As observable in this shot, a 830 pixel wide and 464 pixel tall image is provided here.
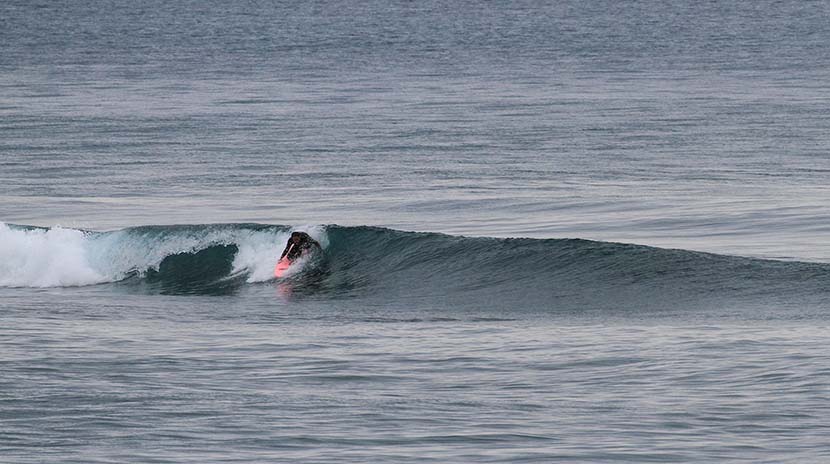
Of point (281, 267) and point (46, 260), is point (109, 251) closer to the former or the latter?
point (46, 260)

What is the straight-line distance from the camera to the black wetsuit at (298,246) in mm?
27156

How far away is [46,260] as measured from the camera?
2738 cm

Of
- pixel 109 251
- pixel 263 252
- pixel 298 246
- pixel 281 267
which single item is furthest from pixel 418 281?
pixel 109 251

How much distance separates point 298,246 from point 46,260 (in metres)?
4.05

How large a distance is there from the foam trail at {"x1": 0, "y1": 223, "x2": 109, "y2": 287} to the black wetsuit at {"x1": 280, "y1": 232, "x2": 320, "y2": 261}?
9.54ft

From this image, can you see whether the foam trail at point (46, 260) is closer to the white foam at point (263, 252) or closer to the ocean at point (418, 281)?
the ocean at point (418, 281)

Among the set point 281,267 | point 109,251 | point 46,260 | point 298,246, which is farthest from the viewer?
point 109,251

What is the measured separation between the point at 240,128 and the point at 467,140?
8204mm

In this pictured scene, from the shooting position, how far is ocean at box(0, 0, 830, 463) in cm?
1451

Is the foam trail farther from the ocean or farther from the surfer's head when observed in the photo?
the surfer's head

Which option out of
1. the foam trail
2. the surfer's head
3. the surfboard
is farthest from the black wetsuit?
the foam trail

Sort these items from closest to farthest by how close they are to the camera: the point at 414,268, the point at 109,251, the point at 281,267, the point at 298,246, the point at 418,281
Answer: the point at 418,281, the point at 414,268, the point at 281,267, the point at 298,246, the point at 109,251

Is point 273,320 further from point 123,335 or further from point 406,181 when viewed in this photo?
point 406,181

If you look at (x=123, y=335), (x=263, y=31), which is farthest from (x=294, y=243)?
(x=263, y=31)
